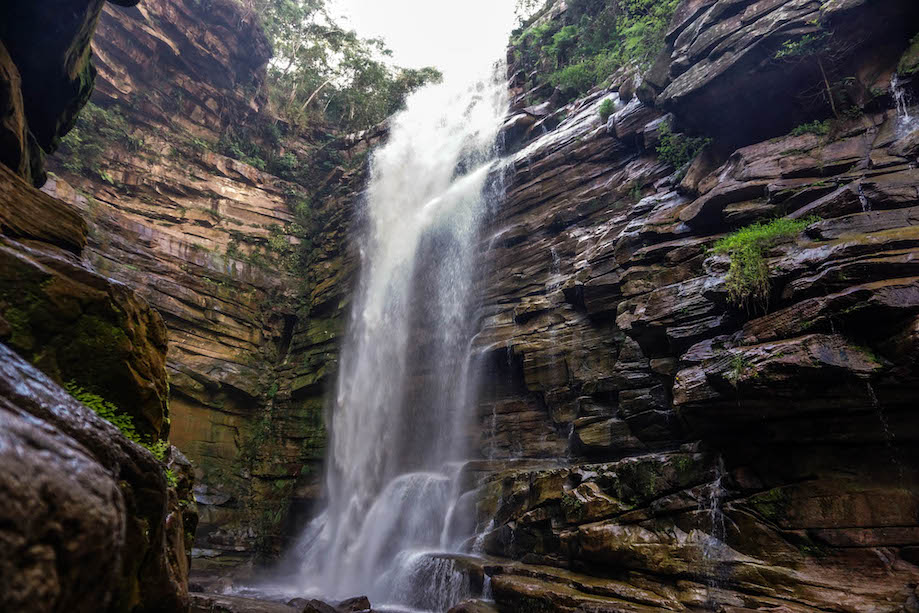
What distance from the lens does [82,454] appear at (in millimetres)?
1971

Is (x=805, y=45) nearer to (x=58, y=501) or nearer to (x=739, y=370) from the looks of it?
(x=739, y=370)

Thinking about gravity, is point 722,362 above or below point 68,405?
above

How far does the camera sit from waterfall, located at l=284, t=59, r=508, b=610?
11469mm

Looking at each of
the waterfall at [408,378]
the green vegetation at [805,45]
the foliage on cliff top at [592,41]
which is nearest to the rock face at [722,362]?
the green vegetation at [805,45]

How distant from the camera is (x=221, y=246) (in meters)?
18.4

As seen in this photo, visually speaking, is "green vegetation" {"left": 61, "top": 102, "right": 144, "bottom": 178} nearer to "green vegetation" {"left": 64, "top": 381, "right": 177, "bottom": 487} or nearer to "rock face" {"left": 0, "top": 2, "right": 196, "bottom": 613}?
"rock face" {"left": 0, "top": 2, "right": 196, "bottom": 613}

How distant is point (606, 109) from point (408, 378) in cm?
931

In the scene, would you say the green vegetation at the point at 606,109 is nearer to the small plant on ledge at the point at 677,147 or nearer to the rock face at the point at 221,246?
the small plant on ledge at the point at 677,147

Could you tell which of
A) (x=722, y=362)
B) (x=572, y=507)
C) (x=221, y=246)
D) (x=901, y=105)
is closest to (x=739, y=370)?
(x=722, y=362)

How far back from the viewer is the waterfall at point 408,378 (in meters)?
11.5

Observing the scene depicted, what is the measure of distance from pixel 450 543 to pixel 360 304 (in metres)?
9.34

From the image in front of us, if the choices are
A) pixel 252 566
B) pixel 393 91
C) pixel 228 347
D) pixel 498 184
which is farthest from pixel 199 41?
pixel 252 566

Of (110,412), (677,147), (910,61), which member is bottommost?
(110,412)

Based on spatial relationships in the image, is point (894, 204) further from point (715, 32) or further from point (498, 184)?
point (498, 184)
